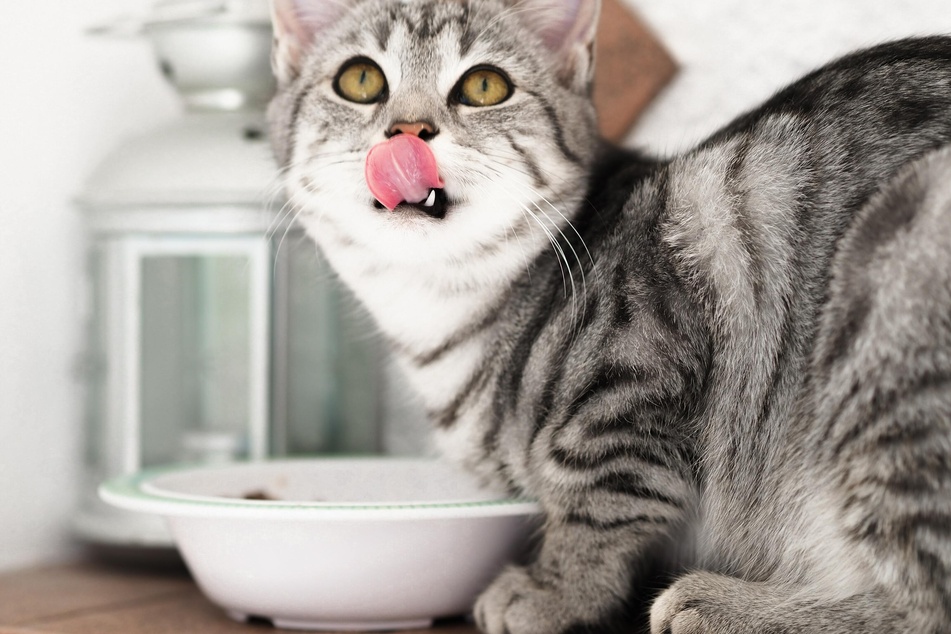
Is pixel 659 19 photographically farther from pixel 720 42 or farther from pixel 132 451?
pixel 132 451

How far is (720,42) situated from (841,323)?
791mm

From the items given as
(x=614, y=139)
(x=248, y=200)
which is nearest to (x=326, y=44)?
(x=248, y=200)

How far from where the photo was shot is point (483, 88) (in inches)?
47.5

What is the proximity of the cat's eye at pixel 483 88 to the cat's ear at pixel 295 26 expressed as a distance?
246 millimetres

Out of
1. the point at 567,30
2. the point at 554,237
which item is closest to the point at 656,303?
the point at 554,237

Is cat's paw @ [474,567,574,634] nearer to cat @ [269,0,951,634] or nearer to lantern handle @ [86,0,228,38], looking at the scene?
cat @ [269,0,951,634]

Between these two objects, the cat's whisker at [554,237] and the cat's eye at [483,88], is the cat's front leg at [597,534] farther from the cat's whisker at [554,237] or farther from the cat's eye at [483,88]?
the cat's eye at [483,88]

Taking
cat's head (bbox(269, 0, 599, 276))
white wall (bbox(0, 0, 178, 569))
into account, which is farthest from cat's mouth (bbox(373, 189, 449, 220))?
white wall (bbox(0, 0, 178, 569))

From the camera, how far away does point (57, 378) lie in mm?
1617

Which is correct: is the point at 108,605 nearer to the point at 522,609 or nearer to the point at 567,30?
the point at 522,609

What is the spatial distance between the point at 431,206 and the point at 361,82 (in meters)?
0.21

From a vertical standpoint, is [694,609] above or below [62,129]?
below

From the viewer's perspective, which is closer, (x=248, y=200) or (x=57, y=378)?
(x=248, y=200)

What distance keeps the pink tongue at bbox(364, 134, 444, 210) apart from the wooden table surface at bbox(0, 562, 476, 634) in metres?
0.48
